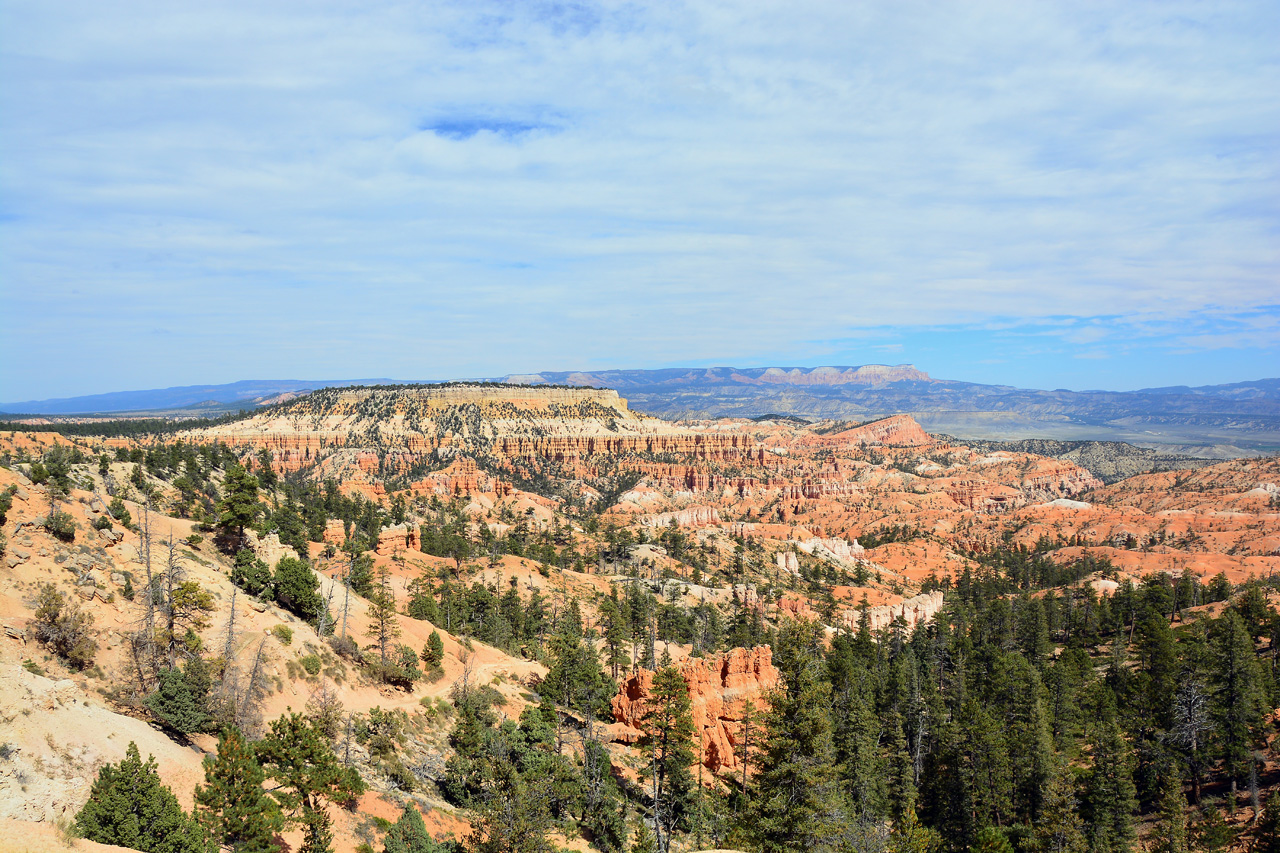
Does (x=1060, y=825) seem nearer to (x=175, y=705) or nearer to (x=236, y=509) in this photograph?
(x=175, y=705)

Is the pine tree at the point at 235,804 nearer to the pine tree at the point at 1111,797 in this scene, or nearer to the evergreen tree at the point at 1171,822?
the pine tree at the point at 1111,797

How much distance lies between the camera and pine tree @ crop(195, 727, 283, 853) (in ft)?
80.7

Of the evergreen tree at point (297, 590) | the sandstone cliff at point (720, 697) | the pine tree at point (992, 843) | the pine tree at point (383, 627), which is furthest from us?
the sandstone cliff at point (720, 697)

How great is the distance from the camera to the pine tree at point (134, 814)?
2108cm

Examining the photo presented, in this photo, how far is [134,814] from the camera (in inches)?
845

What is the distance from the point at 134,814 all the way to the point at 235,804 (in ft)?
13.8

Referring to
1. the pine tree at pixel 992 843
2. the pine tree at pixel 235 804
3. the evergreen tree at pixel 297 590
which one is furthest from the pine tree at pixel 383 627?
the pine tree at pixel 992 843

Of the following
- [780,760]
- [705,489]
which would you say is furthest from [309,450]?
[780,760]

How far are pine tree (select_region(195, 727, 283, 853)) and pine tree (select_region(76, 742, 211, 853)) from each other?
6.73 feet

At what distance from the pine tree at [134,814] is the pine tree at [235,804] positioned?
2051 millimetres

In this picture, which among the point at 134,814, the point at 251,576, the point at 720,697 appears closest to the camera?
the point at 134,814

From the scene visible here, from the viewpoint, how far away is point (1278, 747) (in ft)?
156

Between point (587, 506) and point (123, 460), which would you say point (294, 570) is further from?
point (587, 506)

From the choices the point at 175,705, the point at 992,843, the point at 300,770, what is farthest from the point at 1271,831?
the point at 175,705
